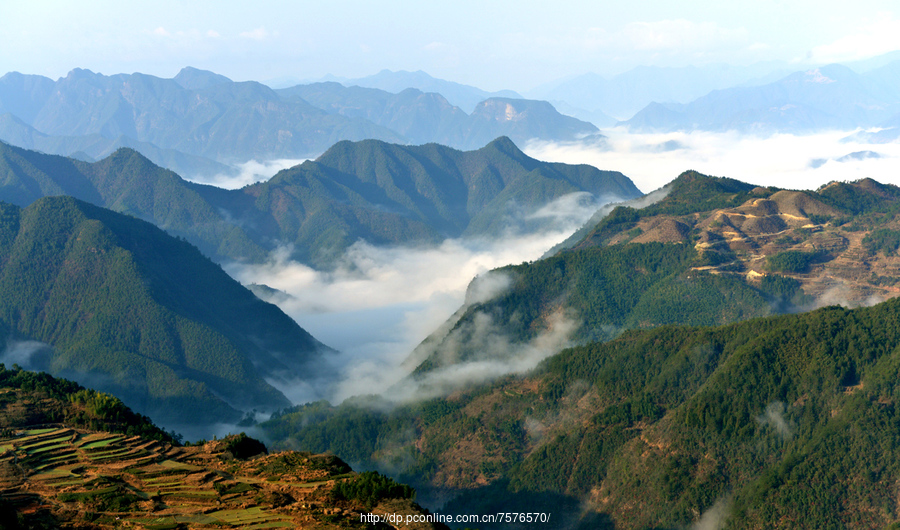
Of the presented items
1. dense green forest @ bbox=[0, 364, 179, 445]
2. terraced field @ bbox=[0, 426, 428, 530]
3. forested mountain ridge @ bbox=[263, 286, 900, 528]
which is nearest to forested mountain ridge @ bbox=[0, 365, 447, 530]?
terraced field @ bbox=[0, 426, 428, 530]

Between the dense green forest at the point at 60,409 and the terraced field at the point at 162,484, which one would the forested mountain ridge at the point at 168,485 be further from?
the dense green forest at the point at 60,409

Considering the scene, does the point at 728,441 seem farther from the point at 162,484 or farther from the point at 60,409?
the point at 60,409

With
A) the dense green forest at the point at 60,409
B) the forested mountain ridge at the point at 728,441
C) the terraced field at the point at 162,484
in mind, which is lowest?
the forested mountain ridge at the point at 728,441

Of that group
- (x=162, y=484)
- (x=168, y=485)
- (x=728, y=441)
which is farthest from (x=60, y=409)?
(x=728, y=441)

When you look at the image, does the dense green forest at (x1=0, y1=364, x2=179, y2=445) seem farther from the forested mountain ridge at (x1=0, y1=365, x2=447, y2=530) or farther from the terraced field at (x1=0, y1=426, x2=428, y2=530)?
the terraced field at (x1=0, y1=426, x2=428, y2=530)

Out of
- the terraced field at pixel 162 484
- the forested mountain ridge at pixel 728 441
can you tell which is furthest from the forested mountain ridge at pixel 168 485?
the forested mountain ridge at pixel 728 441

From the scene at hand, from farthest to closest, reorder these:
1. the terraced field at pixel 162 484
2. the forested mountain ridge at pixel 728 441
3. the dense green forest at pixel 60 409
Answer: the forested mountain ridge at pixel 728 441 → the dense green forest at pixel 60 409 → the terraced field at pixel 162 484
